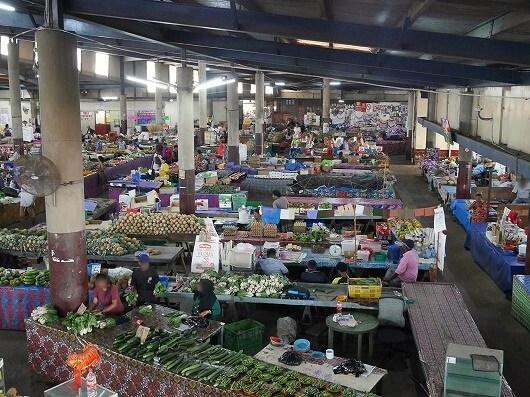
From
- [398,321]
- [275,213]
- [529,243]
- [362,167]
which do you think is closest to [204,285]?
[398,321]

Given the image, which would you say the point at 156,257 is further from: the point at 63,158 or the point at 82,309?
the point at 63,158

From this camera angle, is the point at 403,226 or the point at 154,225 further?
the point at 154,225

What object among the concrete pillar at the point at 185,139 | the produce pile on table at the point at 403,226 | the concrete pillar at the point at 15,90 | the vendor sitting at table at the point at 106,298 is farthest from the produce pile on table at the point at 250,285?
the concrete pillar at the point at 15,90

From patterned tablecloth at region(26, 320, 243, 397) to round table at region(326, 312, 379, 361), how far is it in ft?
8.79

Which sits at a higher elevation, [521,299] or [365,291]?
[365,291]

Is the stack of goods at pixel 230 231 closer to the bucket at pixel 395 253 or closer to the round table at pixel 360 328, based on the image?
the bucket at pixel 395 253

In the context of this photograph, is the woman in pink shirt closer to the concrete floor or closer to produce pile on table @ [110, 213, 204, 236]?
the concrete floor

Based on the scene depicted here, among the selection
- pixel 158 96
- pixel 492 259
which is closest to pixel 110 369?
pixel 492 259

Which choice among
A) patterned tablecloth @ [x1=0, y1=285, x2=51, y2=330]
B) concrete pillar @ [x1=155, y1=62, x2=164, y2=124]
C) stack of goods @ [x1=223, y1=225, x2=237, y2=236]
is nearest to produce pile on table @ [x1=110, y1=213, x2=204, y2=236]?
stack of goods @ [x1=223, y1=225, x2=237, y2=236]

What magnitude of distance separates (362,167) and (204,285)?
1696cm

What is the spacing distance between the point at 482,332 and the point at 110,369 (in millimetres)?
6656

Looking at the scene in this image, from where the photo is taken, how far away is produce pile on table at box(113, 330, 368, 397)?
6340mm

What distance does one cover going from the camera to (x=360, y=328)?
8.56 meters

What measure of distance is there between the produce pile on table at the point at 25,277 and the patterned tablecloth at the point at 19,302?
111 mm
